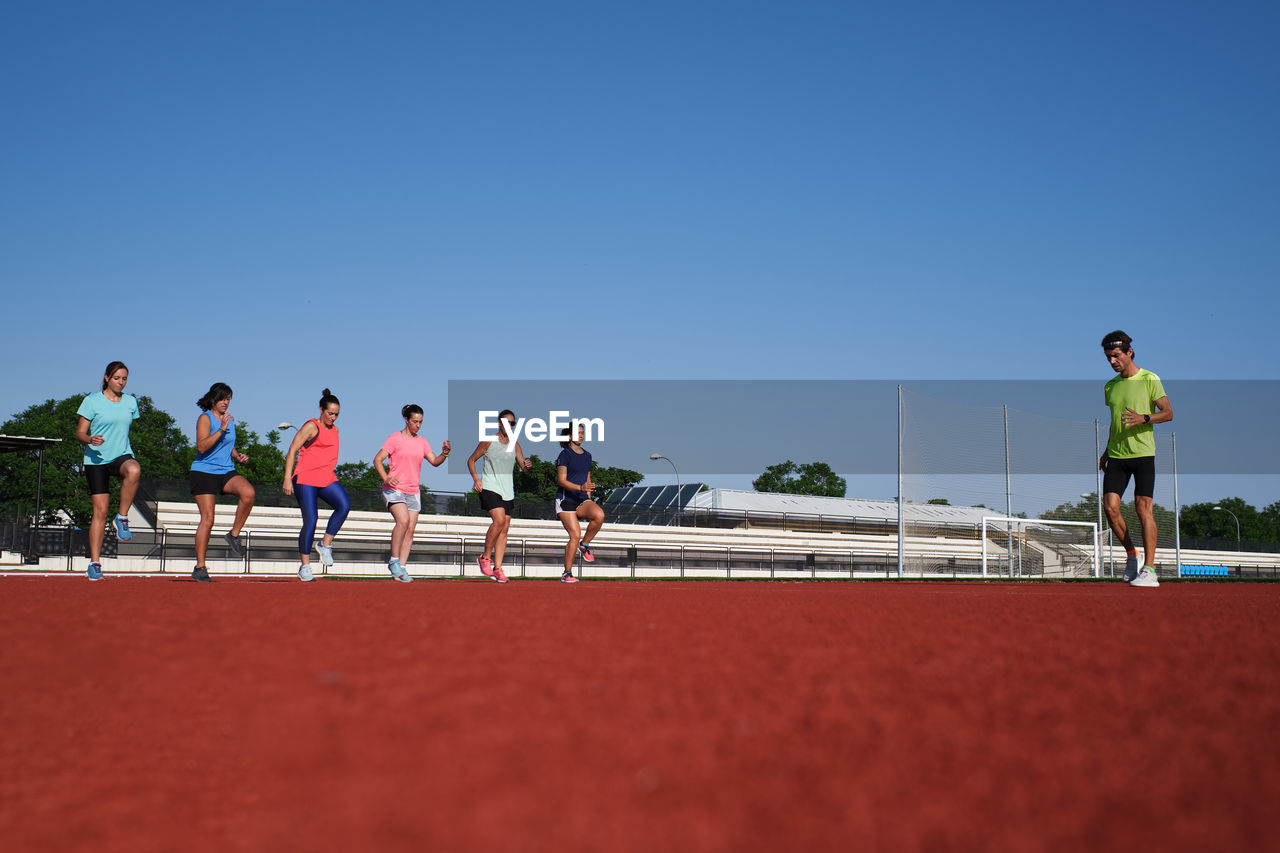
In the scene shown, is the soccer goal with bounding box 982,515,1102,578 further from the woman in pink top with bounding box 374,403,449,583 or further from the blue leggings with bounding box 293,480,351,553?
the blue leggings with bounding box 293,480,351,553

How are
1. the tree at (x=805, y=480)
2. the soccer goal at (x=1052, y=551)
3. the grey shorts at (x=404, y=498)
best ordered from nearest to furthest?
the grey shorts at (x=404, y=498) < the soccer goal at (x=1052, y=551) < the tree at (x=805, y=480)

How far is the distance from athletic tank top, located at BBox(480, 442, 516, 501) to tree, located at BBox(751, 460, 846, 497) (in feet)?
368

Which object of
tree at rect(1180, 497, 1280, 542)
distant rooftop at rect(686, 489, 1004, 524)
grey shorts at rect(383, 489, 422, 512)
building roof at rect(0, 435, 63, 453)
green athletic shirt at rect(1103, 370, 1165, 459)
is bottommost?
tree at rect(1180, 497, 1280, 542)

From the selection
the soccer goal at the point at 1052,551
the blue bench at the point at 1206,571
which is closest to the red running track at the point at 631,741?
the soccer goal at the point at 1052,551

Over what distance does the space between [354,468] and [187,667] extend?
98.1m

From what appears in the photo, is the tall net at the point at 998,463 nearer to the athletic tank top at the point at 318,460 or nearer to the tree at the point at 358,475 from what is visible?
the athletic tank top at the point at 318,460

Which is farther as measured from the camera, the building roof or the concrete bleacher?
the concrete bleacher

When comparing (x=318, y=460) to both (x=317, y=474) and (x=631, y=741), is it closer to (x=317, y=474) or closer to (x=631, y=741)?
(x=317, y=474)

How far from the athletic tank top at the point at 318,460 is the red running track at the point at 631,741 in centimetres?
584

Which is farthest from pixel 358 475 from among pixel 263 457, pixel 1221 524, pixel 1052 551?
pixel 1221 524

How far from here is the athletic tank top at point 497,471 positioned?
10.8 meters

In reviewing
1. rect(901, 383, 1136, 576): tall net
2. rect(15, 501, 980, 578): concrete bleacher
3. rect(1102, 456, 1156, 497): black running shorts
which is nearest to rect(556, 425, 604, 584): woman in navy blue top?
rect(1102, 456, 1156, 497): black running shorts

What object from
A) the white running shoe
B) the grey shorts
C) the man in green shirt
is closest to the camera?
the man in green shirt

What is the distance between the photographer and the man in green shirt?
8.77 m
